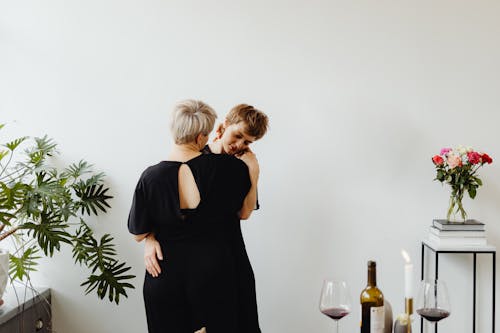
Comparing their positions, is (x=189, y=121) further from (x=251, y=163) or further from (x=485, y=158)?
(x=485, y=158)

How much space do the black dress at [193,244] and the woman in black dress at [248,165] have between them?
0.09m

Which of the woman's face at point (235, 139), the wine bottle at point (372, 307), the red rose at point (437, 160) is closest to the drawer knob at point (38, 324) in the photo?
the woman's face at point (235, 139)

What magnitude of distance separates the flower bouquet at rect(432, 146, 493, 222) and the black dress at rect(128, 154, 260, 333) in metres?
1.10

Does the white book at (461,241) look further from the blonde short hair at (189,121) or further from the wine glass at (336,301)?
the blonde short hair at (189,121)

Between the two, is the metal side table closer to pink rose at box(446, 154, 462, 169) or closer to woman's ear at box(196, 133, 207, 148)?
pink rose at box(446, 154, 462, 169)

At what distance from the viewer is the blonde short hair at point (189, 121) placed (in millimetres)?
2270

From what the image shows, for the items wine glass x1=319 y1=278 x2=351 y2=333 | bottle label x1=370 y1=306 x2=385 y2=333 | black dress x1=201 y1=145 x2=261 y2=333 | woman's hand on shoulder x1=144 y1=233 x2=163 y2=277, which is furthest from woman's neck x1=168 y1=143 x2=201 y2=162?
bottle label x1=370 y1=306 x2=385 y2=333

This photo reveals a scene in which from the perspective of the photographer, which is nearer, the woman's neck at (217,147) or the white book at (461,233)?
the woman's neck at (217,147)

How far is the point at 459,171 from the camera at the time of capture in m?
2.70

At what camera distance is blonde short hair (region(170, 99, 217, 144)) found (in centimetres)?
227

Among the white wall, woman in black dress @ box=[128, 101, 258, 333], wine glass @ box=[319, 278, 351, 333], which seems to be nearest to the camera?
wine glass @ box=[319, 278, 351, 333]

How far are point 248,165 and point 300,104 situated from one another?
67cm

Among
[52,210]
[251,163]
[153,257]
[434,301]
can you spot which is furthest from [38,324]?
[434,301]

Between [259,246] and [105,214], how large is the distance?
0.94 metres
